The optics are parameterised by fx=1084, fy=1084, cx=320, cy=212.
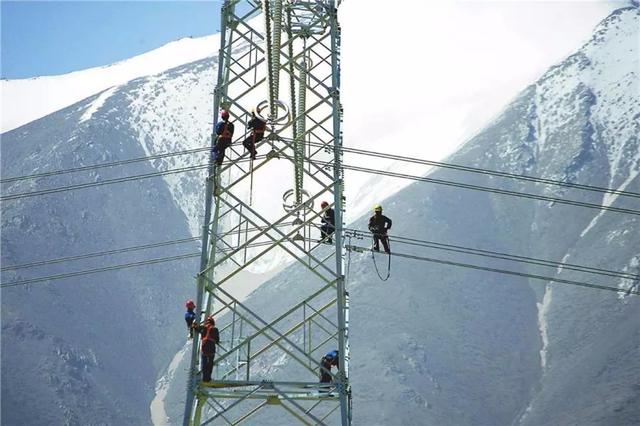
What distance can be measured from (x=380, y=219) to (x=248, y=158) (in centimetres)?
661

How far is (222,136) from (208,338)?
6.43 m

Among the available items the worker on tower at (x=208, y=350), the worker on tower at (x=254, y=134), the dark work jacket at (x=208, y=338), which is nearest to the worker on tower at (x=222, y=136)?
the worker on tower at (x=254, y=134)

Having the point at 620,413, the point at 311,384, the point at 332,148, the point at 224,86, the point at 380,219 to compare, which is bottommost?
the point at 620,413

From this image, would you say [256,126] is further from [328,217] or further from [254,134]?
[328,217]

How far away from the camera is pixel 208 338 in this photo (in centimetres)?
3125

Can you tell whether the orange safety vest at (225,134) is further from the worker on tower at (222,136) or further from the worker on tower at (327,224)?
the worker on tower at (327,224)

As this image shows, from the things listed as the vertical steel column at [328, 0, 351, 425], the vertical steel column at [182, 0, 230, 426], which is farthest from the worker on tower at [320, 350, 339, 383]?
the vertical steel column at [182, 0, 230, 426]

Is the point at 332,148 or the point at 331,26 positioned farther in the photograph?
the point at 331,26

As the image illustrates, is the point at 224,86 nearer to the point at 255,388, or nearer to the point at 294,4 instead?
the point at 294,4

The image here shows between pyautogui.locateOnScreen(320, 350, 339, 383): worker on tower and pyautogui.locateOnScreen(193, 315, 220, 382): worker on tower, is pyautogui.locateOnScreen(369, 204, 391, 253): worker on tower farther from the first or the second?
pyautogui.locateOnScreen(193, 315, 220, 382): worker on tower

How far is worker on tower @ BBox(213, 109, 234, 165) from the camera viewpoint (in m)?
33.0

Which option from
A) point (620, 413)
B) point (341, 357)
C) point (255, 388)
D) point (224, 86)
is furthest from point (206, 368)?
point (620, 413)

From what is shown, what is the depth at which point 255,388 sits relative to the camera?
102 feet

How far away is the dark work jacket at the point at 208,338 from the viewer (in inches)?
1222
